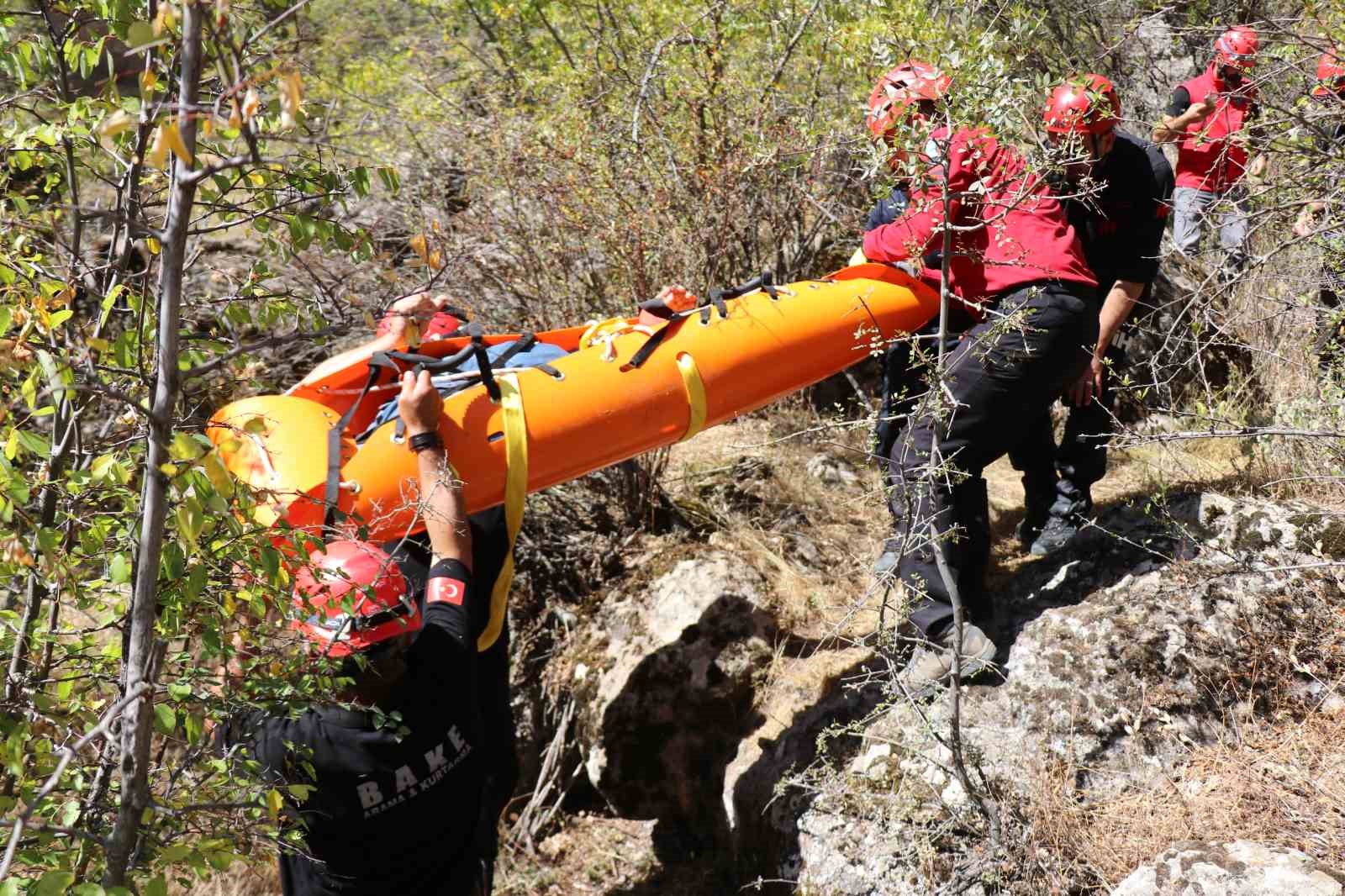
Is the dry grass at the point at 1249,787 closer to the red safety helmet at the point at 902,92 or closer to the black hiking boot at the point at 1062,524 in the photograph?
the black hiking boot at the point at 1062,524

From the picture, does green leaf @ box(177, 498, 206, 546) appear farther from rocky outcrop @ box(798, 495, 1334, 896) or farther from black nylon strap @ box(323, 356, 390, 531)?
rocky outcrop @ box(798, 495, 1334, 896)

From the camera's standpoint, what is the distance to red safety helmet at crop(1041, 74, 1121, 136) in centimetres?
334

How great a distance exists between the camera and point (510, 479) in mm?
3512

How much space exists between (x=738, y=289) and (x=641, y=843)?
259 centimetres

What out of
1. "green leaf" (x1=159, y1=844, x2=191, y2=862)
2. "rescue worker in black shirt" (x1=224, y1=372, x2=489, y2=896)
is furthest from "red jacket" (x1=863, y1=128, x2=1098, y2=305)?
"green leaf" (x1=159, y1=844, x2=191, y2=862)

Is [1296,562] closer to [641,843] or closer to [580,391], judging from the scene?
[580,391]

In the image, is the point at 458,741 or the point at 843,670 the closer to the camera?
the point at 458,741

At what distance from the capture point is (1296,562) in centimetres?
381

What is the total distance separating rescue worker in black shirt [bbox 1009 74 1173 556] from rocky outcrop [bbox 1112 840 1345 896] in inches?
57.5

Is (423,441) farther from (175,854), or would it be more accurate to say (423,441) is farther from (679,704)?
(679,704)

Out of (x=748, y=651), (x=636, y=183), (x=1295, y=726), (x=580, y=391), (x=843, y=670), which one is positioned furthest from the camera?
(x=636, y=183)

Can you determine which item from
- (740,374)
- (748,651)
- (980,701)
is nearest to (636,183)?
(740,374)

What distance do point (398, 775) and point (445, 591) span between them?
1.77ft

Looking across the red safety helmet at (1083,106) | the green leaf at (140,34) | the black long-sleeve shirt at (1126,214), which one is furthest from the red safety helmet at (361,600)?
the black long-sleeve shirt at (1126,214)
